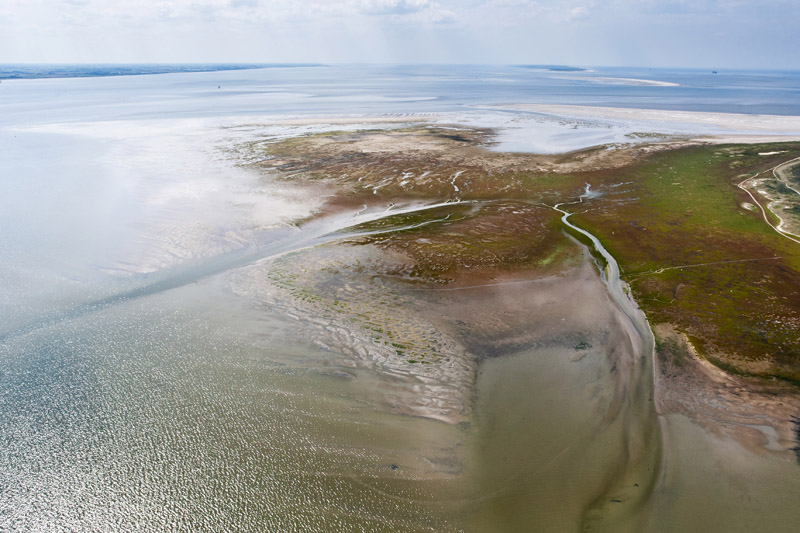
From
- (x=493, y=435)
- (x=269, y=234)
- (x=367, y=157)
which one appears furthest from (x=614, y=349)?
(x=367, y=157)

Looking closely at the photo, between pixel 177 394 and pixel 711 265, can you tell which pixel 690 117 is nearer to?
pixel 711 265

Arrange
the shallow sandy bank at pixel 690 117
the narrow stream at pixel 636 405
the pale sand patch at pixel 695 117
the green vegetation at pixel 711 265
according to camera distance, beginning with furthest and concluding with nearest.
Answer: the shallow sandy bank at pixel 690 117 < the pale sand patch at pixel 695 117 < the green vegetation at pixel 711 265 < the narrow stream at pixel 636 405

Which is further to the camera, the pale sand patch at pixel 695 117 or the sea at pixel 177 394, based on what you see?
the pale sand patch at pixel 695 117

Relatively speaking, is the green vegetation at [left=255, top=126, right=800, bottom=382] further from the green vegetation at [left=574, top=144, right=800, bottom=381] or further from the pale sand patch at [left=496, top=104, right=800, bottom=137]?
the pale sand patch at [left=496, top=104, right=800, bottom=137]

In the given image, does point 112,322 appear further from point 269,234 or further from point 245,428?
point 269,234

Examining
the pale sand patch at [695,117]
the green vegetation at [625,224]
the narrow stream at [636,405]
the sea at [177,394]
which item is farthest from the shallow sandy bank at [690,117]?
the sea at [177,394]

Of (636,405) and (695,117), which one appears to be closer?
(636,405)

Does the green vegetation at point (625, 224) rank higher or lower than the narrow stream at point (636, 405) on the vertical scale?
higher

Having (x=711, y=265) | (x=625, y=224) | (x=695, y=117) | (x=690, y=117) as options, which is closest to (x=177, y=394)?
(x=711, y=265)

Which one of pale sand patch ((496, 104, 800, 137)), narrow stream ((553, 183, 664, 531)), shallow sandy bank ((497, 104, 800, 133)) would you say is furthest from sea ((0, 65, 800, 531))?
shallow sandy bank ((497, 104, 800, 133))

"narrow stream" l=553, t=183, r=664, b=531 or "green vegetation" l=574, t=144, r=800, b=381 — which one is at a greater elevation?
"green vegetation" l=574, t=144, r=800, b=381

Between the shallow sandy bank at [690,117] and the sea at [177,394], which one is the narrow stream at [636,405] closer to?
the sea at [177,394]
